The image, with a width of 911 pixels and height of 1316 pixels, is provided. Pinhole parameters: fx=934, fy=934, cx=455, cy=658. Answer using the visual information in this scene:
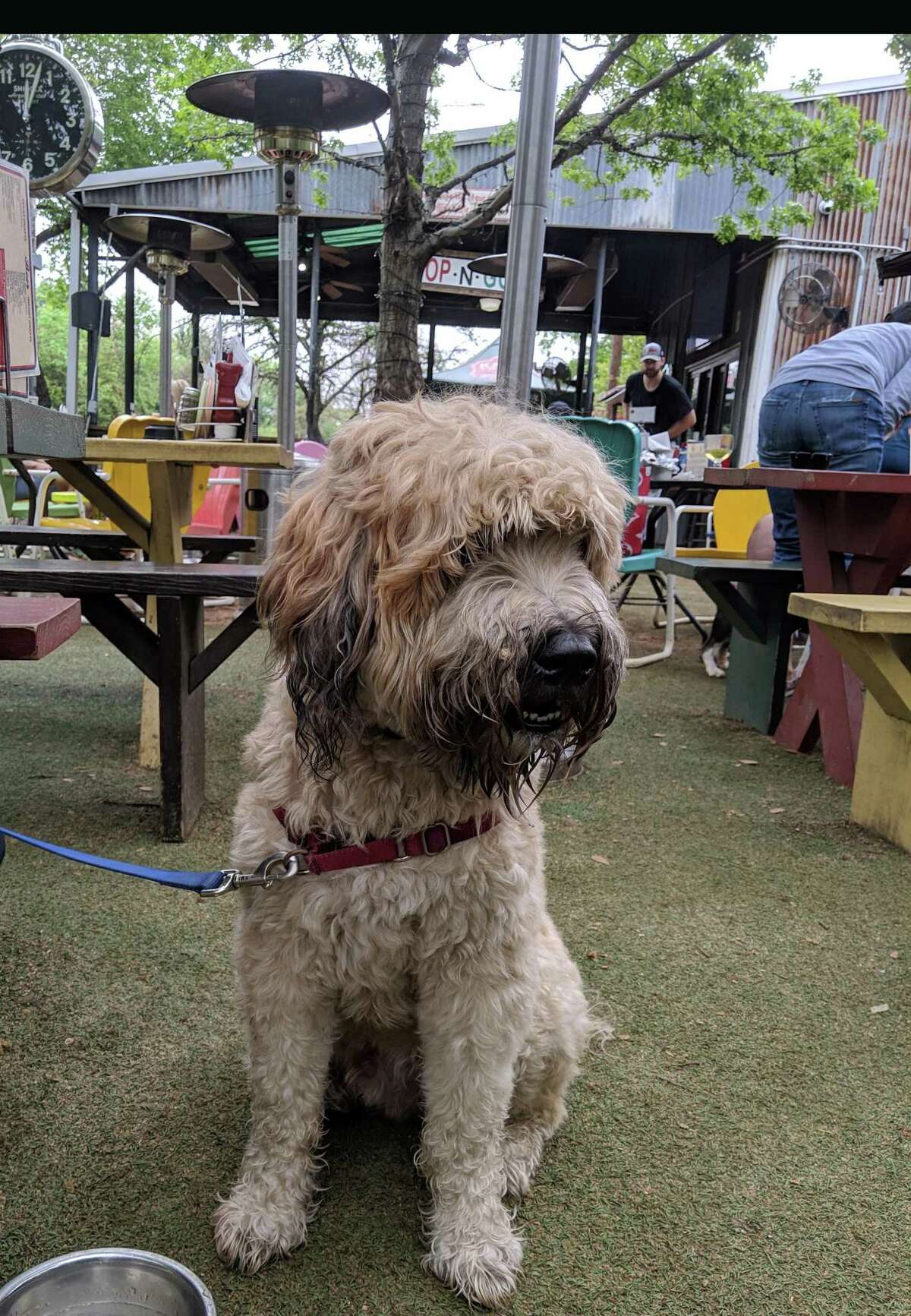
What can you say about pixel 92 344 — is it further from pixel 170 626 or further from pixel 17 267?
pixel 17 267

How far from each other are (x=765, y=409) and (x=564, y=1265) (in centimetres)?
470

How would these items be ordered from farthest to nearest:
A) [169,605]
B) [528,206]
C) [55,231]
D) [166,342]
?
1. [55,231]
2. [166,342]
3. [528,206]
4. [169,605]

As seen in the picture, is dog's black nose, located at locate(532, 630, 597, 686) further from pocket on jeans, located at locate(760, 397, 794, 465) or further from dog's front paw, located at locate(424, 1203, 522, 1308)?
pocket on jeans, located at locate(760, 397, 794, 465)

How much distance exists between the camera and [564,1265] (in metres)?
1.78

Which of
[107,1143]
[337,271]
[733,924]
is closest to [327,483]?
[107,1143]

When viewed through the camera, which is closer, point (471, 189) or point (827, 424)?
point (827, 424)

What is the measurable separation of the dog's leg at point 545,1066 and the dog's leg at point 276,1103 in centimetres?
42

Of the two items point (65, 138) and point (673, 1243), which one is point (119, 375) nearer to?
point (65, 138)

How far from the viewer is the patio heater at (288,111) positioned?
5531 millimetres

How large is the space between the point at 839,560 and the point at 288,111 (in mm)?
4205

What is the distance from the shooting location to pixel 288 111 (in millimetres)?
5680

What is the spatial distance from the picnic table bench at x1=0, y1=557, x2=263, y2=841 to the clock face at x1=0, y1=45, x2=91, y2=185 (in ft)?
7.75

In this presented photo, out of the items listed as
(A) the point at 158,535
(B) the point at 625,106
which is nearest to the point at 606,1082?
(A) the point at 158,535

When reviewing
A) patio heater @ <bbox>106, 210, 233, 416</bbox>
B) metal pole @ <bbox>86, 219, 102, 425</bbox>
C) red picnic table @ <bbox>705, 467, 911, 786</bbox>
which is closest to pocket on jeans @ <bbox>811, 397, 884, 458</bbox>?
red picnic table @ <bbox>705, 467, 911, 786</bbox>
